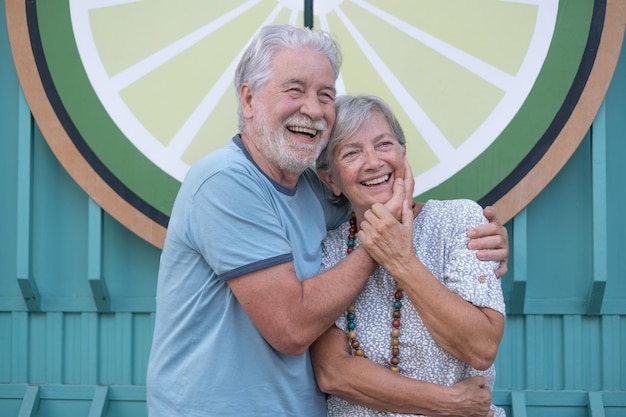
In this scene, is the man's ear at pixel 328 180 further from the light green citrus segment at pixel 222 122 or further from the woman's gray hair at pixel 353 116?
the light green citrus segment at pixel 222 122

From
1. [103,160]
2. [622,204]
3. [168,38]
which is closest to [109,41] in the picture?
[168,38]

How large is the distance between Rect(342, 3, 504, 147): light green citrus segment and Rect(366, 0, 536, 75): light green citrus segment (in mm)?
58

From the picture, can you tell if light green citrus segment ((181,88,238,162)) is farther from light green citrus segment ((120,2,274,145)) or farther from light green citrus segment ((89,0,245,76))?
light green citrus segment ((89,0,245,76))

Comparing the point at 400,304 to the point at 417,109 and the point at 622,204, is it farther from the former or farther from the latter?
the point at 622,204

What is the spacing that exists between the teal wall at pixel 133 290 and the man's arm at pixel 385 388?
0.76 meters

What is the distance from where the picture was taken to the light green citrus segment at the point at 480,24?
253 centimetres

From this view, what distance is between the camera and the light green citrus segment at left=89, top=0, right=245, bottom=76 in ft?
8.70

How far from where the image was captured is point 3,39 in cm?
279

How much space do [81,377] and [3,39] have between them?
46.1 inches

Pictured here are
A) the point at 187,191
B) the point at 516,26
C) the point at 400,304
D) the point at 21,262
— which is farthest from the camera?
the point at 21,262

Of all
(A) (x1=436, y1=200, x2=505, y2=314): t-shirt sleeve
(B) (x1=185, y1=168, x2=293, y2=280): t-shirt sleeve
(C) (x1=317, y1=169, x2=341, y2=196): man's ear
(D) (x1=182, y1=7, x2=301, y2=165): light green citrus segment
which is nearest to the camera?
(B) (x1=185, y1=168, x2=293, y2=280): t-shirt sleeve

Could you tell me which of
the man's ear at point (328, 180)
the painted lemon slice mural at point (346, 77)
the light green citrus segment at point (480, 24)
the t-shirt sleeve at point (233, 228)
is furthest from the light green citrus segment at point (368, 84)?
the t-shirt sleeve at point (233, 228)

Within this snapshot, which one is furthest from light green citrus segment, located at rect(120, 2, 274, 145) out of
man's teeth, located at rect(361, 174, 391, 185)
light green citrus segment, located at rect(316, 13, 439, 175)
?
man's teeth, located at rect(361, 174, 391, 185)

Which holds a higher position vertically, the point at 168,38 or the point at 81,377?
the point at 168,38
